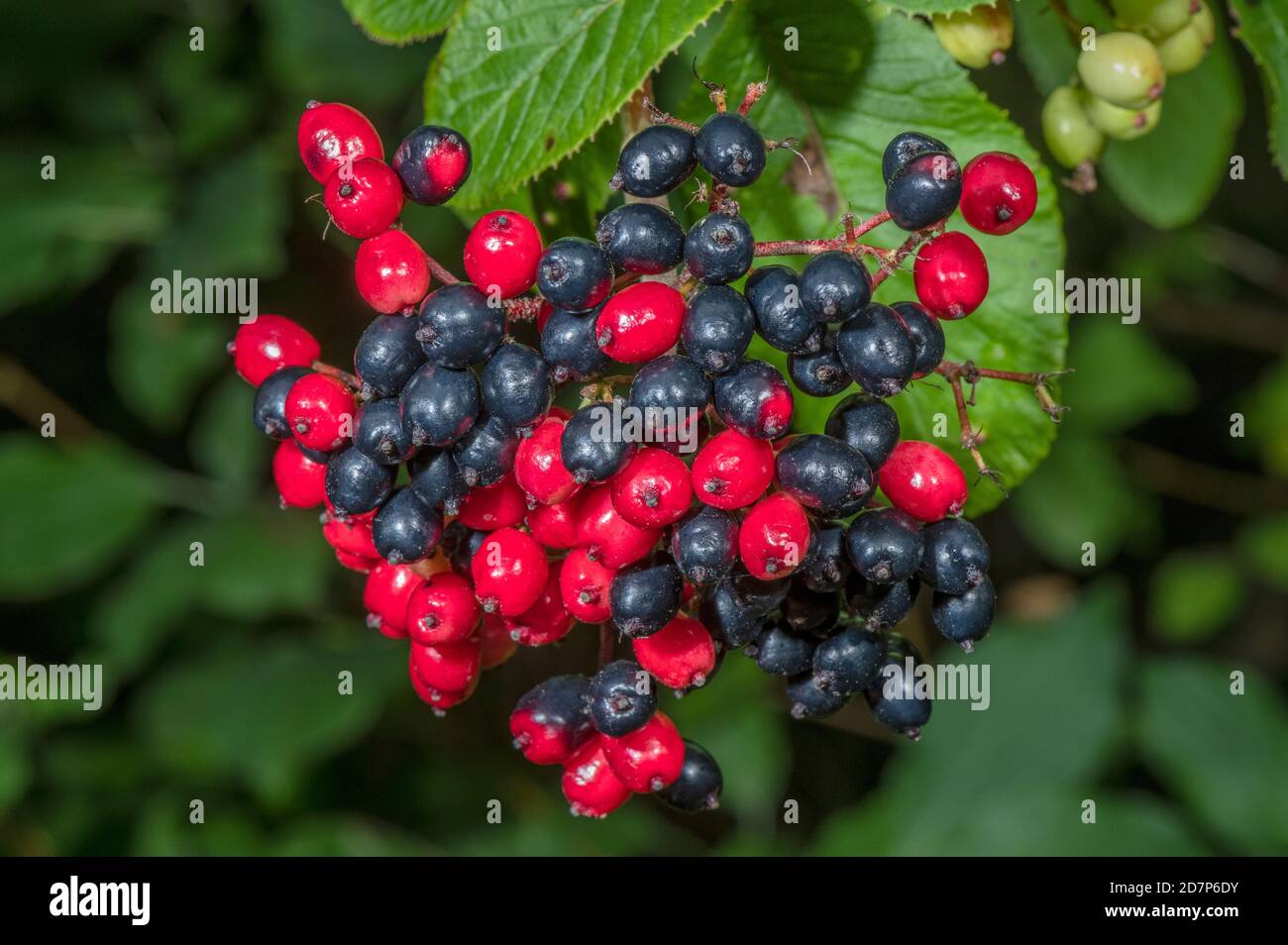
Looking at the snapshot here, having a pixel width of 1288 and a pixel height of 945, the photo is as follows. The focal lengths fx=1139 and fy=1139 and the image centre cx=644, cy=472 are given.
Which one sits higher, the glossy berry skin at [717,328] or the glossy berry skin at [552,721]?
the glossy berry skin at [717,328]

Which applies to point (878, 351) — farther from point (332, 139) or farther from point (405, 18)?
point (405, 18)

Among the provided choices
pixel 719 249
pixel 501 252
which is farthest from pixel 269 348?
pixel 719 249

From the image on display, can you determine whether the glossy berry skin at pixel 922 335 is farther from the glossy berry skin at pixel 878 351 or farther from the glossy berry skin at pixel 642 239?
the glossy berry skin at pixel 642 239

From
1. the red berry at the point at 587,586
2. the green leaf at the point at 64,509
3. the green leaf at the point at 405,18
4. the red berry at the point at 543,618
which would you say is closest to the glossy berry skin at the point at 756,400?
the red berry at the point at 587,586

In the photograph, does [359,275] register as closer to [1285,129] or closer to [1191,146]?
Result: [1285,129]

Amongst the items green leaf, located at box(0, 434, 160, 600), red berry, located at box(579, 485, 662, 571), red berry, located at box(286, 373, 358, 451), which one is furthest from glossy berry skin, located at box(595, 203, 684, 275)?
green leaf, located at box(0, 434, 160, 600)

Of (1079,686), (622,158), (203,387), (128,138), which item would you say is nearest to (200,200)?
(128,138)

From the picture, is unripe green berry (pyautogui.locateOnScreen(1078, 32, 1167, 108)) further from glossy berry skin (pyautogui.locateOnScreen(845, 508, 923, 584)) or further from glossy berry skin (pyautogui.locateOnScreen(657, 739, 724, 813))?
glossy berry skin (pyautogui.locateOnScreen(657, 739, 724, 813))
